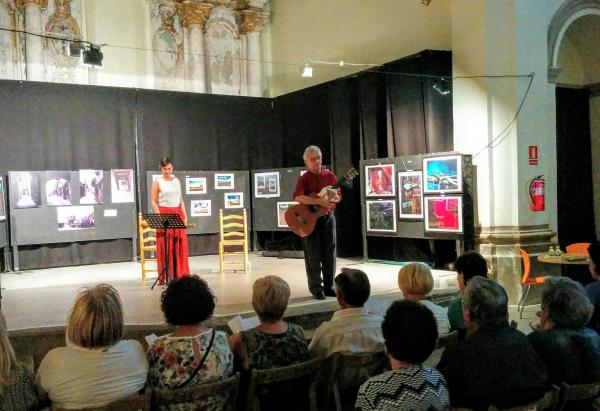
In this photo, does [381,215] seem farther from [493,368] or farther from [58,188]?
[493,368]

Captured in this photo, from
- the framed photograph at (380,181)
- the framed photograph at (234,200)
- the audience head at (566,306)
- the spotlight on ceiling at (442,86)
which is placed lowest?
the audience head at (566,306)

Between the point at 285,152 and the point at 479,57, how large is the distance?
511 centimetres

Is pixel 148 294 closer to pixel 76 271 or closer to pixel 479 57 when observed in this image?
pixel 76 271

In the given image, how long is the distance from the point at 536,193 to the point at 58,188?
723 cm

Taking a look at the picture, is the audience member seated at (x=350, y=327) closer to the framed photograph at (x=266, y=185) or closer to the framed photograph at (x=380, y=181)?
the framed photograph at (x=380, y=181)

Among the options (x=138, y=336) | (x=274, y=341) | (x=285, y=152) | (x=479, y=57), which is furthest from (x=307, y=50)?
(x=274, y=341)

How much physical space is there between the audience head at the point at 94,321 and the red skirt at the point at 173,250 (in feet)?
14.5

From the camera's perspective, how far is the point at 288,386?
8.75 ft

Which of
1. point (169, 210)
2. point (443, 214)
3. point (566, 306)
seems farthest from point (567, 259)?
point (169, 210)

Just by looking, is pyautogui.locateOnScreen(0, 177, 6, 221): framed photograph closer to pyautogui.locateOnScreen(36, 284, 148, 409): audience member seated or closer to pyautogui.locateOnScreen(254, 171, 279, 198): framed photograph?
pyautogui.locateOnScreen(254, 171, 279, 198): framed photograph

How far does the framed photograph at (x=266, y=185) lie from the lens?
1083 cm

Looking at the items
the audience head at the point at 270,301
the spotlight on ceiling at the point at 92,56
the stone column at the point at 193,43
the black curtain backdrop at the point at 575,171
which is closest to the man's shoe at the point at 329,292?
the audience head at the point at 270,301

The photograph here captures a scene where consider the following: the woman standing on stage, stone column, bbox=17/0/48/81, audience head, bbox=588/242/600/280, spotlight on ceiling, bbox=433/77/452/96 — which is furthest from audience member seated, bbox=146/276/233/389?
stone column, bbox=17/0/48/81

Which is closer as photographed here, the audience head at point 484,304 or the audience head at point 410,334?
the audience head at point 410,334
